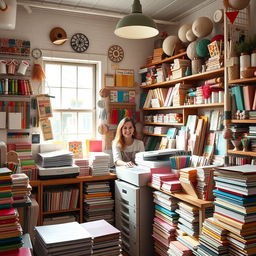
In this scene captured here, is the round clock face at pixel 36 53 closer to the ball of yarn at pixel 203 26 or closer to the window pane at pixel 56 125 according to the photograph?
the window pane at pixel 56 125

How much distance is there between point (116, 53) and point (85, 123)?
45.9 inches

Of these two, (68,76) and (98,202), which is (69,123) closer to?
(68,76)

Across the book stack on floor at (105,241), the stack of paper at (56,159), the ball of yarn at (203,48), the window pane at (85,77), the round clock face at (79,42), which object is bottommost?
the book stack on floor at (105,241)

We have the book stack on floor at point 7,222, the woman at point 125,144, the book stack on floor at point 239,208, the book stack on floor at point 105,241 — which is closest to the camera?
the book stack on floor at point 7,222

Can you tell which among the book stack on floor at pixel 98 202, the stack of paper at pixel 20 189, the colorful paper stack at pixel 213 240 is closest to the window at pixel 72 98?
the book stack on floor at pixel 98 202

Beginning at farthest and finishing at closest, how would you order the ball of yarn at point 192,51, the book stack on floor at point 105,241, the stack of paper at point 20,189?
1. the ball of yarn at point 192,51
2. the stack of paper at point 20,189
3. the book stack on floor at point 105,241

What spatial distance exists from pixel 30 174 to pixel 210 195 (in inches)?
86.0

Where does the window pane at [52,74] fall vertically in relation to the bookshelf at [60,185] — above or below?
above

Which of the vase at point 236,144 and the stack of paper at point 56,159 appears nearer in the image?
the vase at point 236,144

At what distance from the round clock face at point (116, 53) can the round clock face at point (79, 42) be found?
0.38 m

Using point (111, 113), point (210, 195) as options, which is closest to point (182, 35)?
point (111, 113)

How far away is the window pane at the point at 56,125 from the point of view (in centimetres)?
446

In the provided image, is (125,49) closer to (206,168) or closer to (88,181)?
(88,181)

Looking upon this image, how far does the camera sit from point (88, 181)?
403 centimetres
